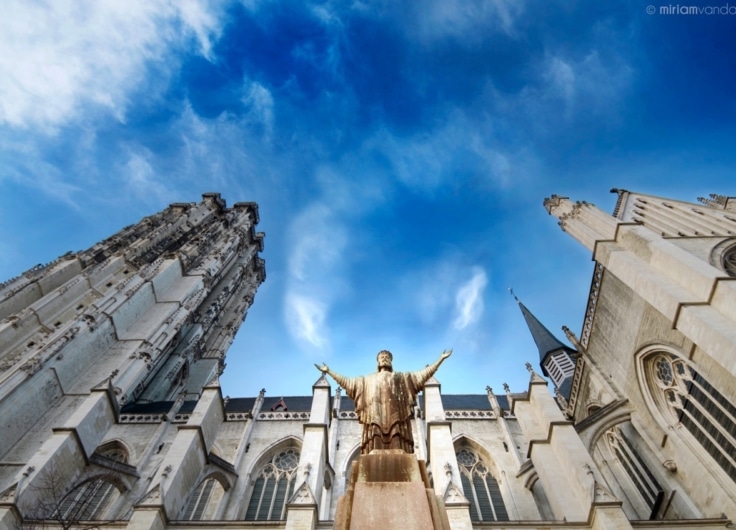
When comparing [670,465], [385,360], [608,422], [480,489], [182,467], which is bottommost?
[385,360]

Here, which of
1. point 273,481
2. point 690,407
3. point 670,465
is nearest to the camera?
point 690,407

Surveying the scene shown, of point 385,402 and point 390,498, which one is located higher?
point 385,402

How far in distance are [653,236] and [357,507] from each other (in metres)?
11.1

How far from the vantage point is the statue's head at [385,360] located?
6004mm

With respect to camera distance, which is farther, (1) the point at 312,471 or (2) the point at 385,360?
(1) the point at 312,471

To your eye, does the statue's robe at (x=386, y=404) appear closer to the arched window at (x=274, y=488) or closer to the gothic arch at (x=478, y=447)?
the arched window at (x=274, y=488)

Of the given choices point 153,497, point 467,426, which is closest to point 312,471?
point 153,497

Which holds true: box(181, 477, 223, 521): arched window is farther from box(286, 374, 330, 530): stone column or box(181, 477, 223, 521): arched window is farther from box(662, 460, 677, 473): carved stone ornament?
box(662, 460, 677, 473): carved stone ornament

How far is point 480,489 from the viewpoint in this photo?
1425cm

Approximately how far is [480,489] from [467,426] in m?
2.35

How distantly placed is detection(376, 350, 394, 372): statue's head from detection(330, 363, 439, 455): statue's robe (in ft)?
0.40

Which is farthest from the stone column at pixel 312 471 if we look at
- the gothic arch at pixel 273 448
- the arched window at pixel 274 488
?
the gothic arch at pixel 273 448

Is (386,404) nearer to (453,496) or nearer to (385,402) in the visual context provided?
(385,402)

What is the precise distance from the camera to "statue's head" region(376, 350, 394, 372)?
19.7 ft
